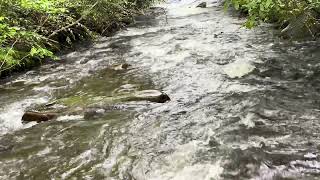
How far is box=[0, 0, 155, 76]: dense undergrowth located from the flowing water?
45cm

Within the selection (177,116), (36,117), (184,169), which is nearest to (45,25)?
(36,117)

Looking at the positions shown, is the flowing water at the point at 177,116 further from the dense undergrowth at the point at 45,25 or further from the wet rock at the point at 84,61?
the dense undergrowth at the point at 45,25

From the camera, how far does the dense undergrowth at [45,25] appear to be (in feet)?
26.9

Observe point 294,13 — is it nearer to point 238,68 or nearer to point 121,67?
point 238,68

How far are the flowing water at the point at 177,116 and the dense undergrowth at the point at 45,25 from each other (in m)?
0.45

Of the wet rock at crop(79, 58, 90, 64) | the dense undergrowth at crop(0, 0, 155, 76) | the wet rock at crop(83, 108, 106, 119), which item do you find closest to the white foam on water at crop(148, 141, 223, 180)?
the wet rock at crop(83, 108, 106, 119)

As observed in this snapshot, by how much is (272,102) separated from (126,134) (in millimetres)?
2095

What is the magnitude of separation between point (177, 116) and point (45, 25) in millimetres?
5457

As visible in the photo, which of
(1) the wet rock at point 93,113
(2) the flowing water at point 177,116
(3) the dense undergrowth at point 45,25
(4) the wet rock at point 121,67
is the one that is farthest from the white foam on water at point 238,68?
(3) the dense undergrowth at point 45,25

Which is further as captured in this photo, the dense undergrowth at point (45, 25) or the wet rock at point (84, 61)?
the wet rock at point (84, 61)

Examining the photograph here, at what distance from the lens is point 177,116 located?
5637 millimetres

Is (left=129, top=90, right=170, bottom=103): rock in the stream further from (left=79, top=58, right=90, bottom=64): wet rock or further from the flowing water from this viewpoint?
(left=79, top=58, right=90, bottom=64): wet rock

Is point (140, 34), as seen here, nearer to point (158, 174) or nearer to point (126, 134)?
point (126, 134)

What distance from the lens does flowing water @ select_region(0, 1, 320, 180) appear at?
4.27m
